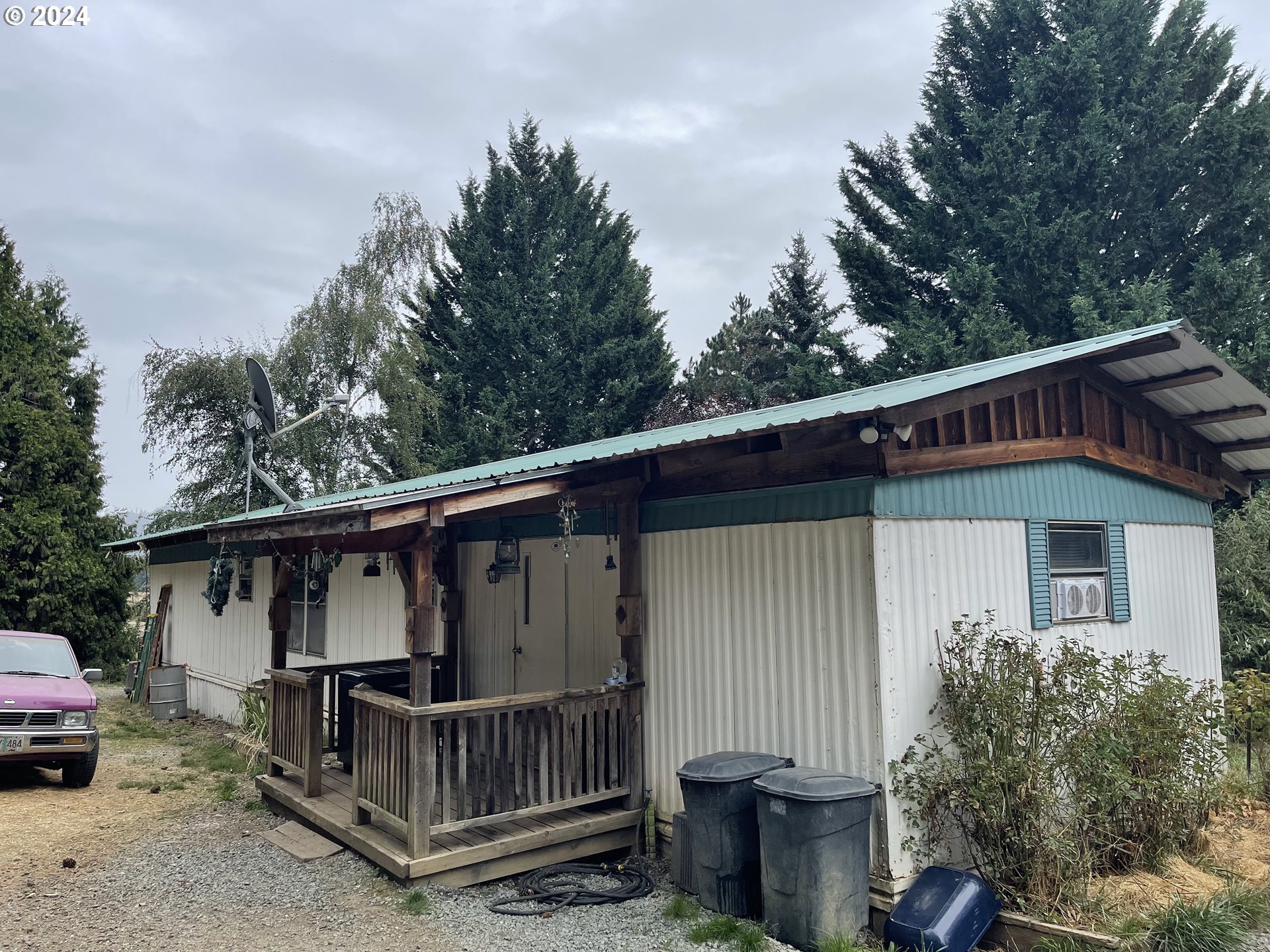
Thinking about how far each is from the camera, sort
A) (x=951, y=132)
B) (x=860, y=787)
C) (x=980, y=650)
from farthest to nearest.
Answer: (x=951, y=132), (x=980, y=650), (x=860, y=787)

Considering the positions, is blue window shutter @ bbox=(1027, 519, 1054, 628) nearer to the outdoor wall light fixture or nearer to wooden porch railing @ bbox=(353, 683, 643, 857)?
the outdoor wall light fixture

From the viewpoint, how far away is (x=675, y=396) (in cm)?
2389

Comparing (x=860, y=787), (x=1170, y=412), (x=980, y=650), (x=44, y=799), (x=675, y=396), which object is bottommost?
(x=44, y=799)

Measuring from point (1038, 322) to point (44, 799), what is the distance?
672 inches

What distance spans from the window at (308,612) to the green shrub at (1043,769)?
7.85m

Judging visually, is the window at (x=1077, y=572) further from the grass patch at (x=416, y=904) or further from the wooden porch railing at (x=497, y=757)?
the grass patch at (x=416, y=904)

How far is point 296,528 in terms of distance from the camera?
18.2ft

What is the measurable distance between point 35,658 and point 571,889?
6.69 m

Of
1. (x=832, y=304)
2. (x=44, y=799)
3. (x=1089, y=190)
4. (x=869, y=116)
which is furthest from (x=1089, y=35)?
(x=44, y=799)

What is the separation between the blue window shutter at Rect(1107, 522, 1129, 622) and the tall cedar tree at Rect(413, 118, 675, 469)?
16.5 m

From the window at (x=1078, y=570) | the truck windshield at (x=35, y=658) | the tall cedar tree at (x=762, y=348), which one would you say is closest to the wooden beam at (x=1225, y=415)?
the window at (x=1078, y=570)

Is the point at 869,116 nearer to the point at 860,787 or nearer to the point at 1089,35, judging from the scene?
the point at 1089,35

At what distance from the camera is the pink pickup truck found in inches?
306

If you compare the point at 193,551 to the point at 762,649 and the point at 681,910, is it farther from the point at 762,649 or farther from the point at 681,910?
the point at 681,910
